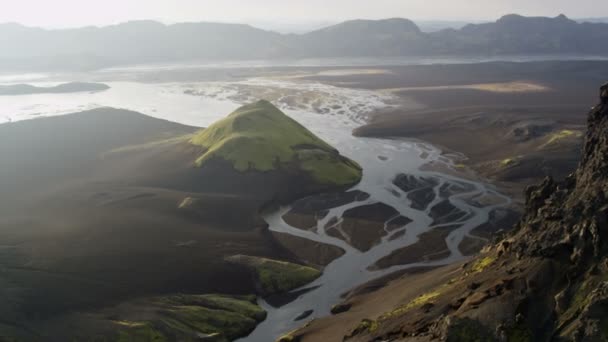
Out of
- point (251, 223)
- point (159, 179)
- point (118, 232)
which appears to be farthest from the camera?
point (159, 179)

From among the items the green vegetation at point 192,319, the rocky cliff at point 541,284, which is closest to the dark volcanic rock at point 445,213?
the rocky cliff at point 541,284

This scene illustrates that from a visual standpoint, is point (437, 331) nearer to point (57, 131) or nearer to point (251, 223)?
point (251, 223)

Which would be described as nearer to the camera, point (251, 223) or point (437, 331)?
point (437, 331)

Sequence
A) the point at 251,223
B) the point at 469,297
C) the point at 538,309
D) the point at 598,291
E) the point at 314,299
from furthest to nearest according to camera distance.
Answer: the point at 251,223 < the point at 314,299 < the point at 469,297 < the point at 538,309 < the point at 598,291

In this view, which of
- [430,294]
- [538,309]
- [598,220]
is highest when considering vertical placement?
[598,220]

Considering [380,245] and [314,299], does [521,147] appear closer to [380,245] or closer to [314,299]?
[380,245]

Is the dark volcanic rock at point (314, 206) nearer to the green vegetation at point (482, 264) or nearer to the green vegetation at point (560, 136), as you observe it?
the green vegetation at point (482, 264)

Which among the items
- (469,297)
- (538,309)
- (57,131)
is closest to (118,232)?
(469,297)

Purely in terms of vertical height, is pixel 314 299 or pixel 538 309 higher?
pixel 538 309

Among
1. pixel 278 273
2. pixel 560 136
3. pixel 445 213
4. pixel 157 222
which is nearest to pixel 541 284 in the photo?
pixel 278 273
